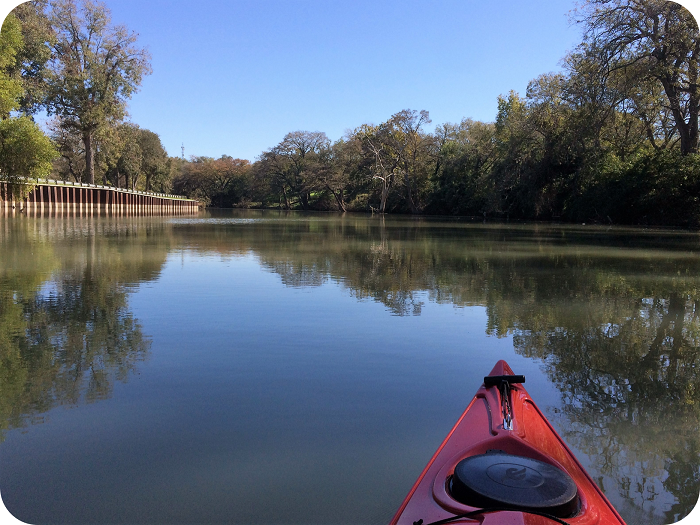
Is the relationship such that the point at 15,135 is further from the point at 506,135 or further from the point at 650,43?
the point at 506,135

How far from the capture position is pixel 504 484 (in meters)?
1.87

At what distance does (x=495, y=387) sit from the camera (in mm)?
2855

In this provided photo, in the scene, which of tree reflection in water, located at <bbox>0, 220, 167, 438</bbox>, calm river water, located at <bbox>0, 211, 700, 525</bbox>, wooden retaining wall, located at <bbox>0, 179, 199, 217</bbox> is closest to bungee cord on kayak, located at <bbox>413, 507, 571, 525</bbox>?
calm river water, located at <bbox>0, 211, 700, 525</bbox>

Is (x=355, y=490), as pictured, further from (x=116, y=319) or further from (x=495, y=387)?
(x=116, y=319)

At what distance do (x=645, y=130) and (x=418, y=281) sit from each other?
1123 inches

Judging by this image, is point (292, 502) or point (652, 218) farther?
point (652, 218)

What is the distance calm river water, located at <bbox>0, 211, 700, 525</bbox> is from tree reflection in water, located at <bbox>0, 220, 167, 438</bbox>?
28 millimetres

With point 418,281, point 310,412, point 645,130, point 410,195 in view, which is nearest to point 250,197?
point 410,195

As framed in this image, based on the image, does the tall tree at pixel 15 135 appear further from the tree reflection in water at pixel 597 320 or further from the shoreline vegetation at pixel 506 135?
the tree reflection in water at pixel 597 320

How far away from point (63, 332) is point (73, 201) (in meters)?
36.2

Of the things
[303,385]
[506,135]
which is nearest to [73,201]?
[506,135]

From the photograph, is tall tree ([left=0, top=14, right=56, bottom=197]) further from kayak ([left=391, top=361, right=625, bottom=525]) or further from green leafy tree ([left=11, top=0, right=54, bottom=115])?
kayak ([left=391, top=361, right=625, bottom=525])

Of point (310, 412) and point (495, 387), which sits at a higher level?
point (495, 387)

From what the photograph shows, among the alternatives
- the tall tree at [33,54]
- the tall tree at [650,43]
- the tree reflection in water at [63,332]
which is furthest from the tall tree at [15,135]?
the tall tree at [650,43]
